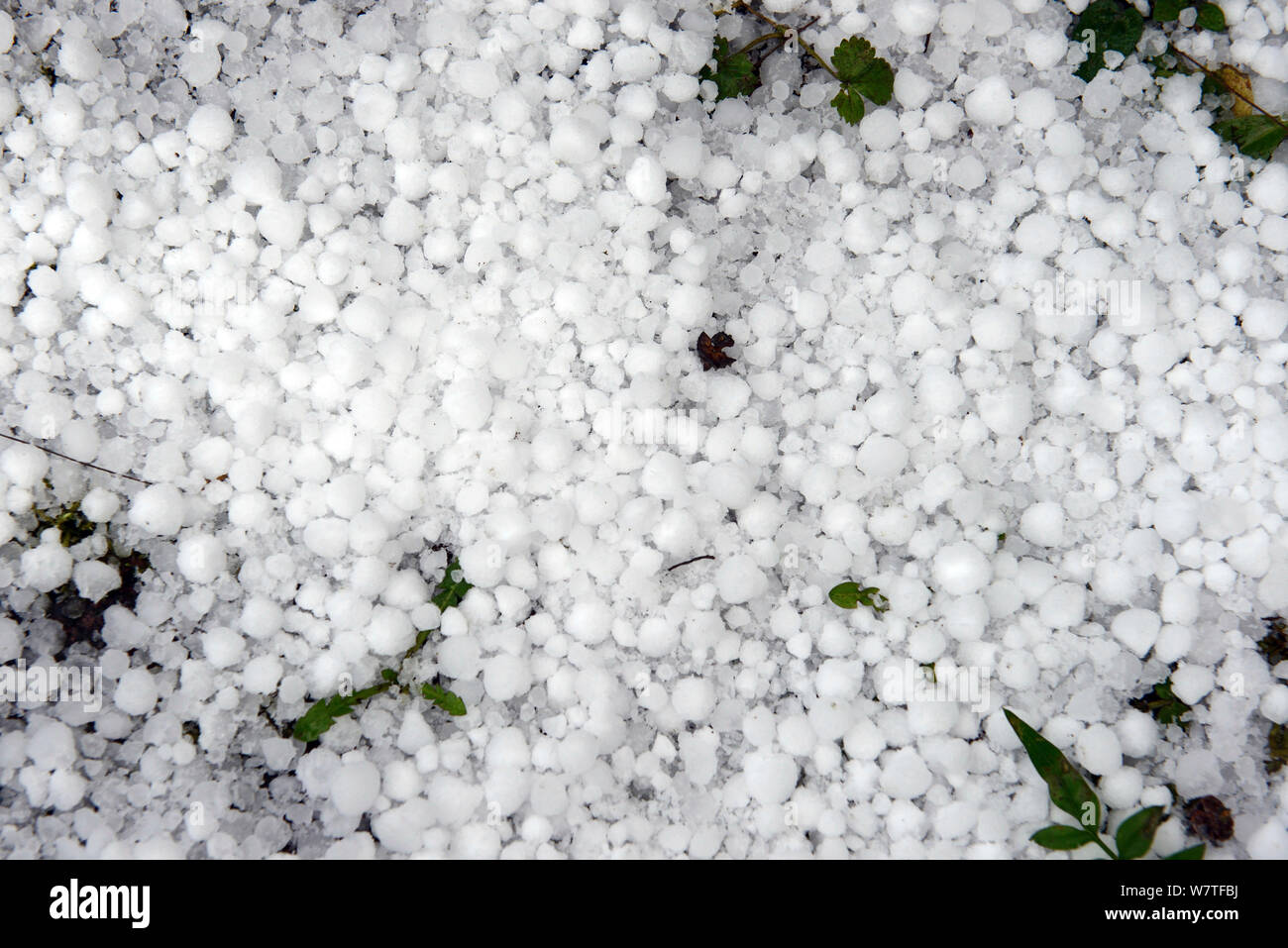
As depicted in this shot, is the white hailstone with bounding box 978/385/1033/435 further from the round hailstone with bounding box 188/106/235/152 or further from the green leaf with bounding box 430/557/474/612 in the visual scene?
the round hailstone with bounding box 188/106/235/152

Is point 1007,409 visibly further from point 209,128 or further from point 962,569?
point 209,128

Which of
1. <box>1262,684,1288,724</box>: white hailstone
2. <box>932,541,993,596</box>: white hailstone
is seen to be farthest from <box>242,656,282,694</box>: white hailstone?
<box>1262,684,1288,724</box>: white hailstone

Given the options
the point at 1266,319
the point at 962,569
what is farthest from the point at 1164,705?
the point at 1266,319
